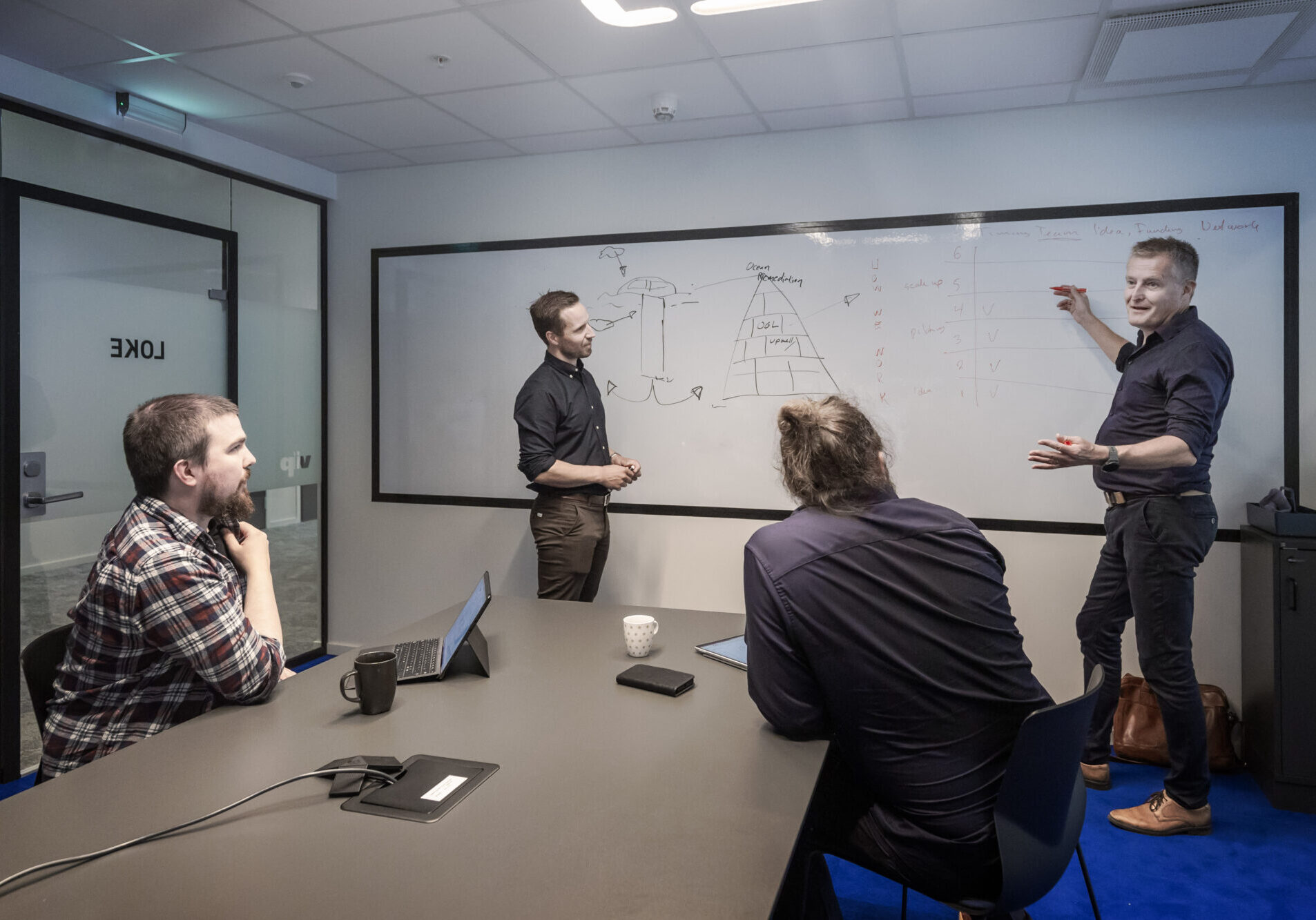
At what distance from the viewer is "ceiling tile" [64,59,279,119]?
294 cm

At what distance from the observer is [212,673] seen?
4.85ft

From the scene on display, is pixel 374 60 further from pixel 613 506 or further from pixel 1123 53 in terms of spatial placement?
pixel 1123 53

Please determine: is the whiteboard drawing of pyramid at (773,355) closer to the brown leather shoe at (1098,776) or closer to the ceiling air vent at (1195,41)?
the ceiling air vent at (1195,41)

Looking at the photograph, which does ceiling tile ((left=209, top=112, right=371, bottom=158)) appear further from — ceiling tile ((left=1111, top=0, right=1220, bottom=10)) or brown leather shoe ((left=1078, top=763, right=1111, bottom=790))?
brown leather shoe ((left=1078, top=763, right=1111, bottom=790))

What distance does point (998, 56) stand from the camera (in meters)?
2.76

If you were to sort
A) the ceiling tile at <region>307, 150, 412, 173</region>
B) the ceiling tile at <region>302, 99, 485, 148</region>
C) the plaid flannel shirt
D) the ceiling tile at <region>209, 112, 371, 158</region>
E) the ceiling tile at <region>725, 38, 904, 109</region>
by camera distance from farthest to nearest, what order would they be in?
1. the ceiling tile at <region>307, 150, 412, 173</region>
2. the ceiling tile at <region>209, 112, 371, 158</region>
3. the ceiling tile at <region>302, 99, 485, 148</region>
4. the ceiling tile at <region>725, 38, 904, 109</region>
5. the plaid flannel shirt

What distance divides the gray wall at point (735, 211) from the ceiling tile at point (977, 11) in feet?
2.74

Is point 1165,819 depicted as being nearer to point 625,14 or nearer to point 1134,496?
point 1134,496

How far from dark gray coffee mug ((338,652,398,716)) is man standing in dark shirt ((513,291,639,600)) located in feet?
5.10

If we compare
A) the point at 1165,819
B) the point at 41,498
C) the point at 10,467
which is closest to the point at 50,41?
the point at 10,467

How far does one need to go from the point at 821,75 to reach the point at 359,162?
236 cm

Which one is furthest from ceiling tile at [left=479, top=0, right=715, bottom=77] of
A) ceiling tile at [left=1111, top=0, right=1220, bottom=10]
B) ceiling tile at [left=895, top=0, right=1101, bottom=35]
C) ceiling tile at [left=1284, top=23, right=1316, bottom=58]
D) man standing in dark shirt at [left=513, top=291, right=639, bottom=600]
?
ceiling tile at [left=1284, top=23, right=1316, bottom=58]

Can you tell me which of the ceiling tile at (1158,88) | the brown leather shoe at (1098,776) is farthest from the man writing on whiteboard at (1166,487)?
the ceiling tile at (1158,88)

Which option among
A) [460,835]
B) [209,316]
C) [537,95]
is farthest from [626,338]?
[460,835]
